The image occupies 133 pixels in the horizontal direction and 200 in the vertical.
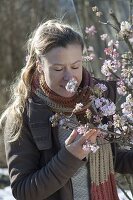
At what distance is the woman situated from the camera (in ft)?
7.57

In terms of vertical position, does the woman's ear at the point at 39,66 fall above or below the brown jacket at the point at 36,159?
above

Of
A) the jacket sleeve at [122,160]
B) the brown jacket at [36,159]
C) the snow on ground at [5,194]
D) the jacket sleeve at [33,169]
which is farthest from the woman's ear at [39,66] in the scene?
the snow on ground at [5,194]

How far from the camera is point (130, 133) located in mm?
2158

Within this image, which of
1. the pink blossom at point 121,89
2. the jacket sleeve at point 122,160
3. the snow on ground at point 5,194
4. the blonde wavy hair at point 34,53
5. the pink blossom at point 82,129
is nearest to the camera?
the pink blossom at point 82,129

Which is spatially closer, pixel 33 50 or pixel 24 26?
pixel 33 50

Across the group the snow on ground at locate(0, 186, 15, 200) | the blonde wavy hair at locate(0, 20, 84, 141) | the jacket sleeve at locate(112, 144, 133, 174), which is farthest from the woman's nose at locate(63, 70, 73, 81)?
the snow on ground at locate(0, 186, 15, 200)

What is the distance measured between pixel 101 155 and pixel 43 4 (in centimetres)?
670

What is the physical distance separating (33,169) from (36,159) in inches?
1.7

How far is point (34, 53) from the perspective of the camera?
2.56m

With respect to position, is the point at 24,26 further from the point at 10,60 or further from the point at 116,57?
the point at 116,57

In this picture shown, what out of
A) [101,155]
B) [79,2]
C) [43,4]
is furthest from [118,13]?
[101,155]

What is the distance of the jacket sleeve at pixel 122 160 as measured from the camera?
2625mm

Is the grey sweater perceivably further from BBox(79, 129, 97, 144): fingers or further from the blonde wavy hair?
BBox(79, 129, 97, 144): fingers

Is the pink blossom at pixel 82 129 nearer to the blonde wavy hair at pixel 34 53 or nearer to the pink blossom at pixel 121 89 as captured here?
the pink blossom at pixel 121 89
